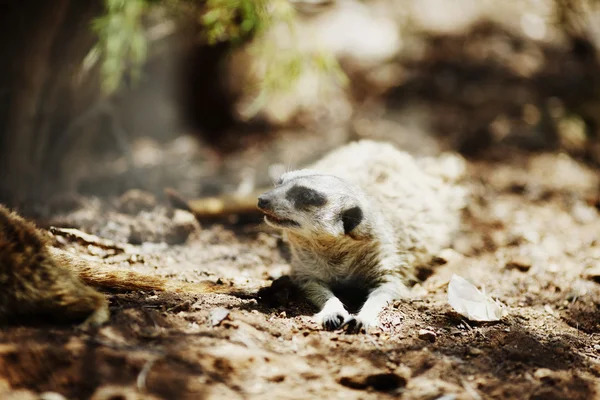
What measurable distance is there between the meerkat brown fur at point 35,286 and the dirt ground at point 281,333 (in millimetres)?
87

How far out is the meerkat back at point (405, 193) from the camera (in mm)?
4215

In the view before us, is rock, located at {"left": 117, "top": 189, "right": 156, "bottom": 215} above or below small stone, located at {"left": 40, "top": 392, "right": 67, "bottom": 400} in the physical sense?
above

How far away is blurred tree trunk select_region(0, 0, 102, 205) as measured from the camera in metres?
5.11

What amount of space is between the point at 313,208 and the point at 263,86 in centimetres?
237

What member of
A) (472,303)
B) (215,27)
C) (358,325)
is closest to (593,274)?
(472,303)

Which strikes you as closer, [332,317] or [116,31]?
[332,317]

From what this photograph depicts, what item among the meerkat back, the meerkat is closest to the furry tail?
the meerkat

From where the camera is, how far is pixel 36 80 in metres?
5.28

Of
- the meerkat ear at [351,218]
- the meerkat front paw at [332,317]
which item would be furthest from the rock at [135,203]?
the meerkat front paw at [332,317]

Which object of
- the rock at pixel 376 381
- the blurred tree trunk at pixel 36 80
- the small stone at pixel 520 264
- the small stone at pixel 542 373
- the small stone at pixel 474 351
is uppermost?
the blurred tree trunk at pixel 36 80

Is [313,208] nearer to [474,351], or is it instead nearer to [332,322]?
[332,322]

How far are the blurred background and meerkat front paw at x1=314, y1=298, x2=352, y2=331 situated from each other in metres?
2.58

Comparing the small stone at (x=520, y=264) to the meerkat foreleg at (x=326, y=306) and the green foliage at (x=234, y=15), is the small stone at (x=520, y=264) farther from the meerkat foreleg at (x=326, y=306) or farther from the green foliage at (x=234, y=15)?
the green foliage at (x=234, y=15)

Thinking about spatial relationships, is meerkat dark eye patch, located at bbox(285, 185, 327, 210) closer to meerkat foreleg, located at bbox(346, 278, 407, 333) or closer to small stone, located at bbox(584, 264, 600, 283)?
meerkat foreleg, located at bbox(346, 278, 407, 333)
